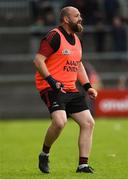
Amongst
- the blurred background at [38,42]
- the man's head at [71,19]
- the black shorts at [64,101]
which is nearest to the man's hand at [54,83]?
the black shorts at [64,101]

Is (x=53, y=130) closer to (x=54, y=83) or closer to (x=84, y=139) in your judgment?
(x=84, y=139)

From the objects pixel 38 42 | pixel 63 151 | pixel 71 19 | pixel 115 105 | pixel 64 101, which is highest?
pixel 71 19

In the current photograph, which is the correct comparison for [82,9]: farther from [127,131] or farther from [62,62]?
[62,62]

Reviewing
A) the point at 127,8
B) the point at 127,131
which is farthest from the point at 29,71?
the point at 127,131

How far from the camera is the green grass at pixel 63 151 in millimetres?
11234

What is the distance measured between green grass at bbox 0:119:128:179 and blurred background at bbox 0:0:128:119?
3419 mm

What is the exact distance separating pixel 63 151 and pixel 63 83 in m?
4.25

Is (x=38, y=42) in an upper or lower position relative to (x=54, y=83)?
lower

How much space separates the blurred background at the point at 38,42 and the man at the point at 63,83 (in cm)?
1514

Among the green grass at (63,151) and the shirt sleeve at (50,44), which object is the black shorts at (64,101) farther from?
the green grass at (63,151)

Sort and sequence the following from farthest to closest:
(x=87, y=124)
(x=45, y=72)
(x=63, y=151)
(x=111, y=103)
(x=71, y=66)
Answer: (x=111, y=103) < (x=63, y=151) < (x=71, y=66) < (x=87, y=124) < (x=45, y=72)

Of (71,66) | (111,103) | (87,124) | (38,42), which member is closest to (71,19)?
(71,66)

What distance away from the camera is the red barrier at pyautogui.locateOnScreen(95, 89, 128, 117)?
998 inches

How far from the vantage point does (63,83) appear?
36.5 ft
